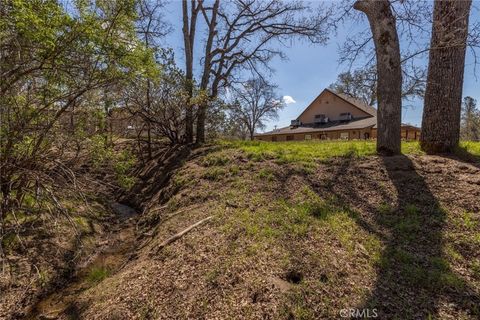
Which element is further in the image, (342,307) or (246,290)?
(246,290)

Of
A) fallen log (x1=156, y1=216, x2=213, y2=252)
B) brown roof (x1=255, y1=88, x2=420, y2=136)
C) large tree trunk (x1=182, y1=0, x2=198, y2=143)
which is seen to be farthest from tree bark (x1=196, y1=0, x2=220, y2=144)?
brown roof (x1=255, y1=88, x2=420, y2=136)

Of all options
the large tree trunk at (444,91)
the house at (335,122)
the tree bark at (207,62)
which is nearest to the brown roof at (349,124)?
the house at (335,122)

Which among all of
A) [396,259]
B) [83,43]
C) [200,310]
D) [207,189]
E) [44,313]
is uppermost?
[83,43]

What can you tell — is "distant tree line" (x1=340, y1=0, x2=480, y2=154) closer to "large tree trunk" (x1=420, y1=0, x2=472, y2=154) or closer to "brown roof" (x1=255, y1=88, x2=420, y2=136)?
"large tree trunk" (x1=420, y1=0, x2=472, y2=154)

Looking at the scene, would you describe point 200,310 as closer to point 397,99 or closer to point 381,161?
point 381,161

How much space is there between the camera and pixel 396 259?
2.70 meters

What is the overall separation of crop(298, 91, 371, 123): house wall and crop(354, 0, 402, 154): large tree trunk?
58.6 feet

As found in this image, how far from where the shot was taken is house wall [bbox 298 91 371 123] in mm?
22031

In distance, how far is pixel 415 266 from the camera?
2582 millimetres

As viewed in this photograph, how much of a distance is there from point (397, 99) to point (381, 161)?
1.19 meters

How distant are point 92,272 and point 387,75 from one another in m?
5.91

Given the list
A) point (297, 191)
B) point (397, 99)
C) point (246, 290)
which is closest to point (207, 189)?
point (297, 191)

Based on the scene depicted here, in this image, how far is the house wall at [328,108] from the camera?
2203 cm

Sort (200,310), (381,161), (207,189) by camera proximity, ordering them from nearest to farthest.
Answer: (200,310) < (381,161) < (207,189)
